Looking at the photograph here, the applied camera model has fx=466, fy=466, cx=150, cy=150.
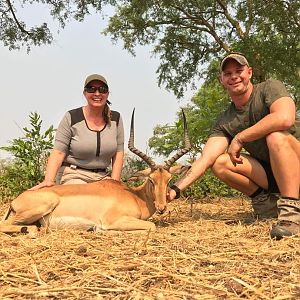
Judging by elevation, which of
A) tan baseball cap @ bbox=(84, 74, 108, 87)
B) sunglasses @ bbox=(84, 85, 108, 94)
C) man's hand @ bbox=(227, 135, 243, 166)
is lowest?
man's hand @ bbox=(227, 135, 243, 166)

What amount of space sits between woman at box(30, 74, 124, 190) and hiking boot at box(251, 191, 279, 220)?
184 centimetres

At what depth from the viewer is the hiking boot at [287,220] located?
13.8 feet

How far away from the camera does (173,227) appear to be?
5.38 metres

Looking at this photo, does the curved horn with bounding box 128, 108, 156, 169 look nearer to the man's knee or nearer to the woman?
the woman

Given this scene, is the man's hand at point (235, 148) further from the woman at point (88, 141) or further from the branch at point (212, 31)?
the branch at point (212, 31)

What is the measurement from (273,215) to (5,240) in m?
3.10

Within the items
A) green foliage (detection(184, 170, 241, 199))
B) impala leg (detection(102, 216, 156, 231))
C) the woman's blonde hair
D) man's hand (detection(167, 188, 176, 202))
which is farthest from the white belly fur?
green foliage (detection(184, 170, 241, 199))

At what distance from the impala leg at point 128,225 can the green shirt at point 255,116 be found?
135 cm

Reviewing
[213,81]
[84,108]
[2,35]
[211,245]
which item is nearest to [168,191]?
[211,245]

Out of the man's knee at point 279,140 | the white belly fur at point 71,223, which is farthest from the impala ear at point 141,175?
the man's knee at point 279,140

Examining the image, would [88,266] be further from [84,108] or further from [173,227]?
[84,108]

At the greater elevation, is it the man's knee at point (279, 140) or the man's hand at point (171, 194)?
the man's knee at point (279, 140)

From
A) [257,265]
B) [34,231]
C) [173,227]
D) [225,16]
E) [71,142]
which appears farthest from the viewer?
[225,16]

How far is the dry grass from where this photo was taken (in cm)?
272
